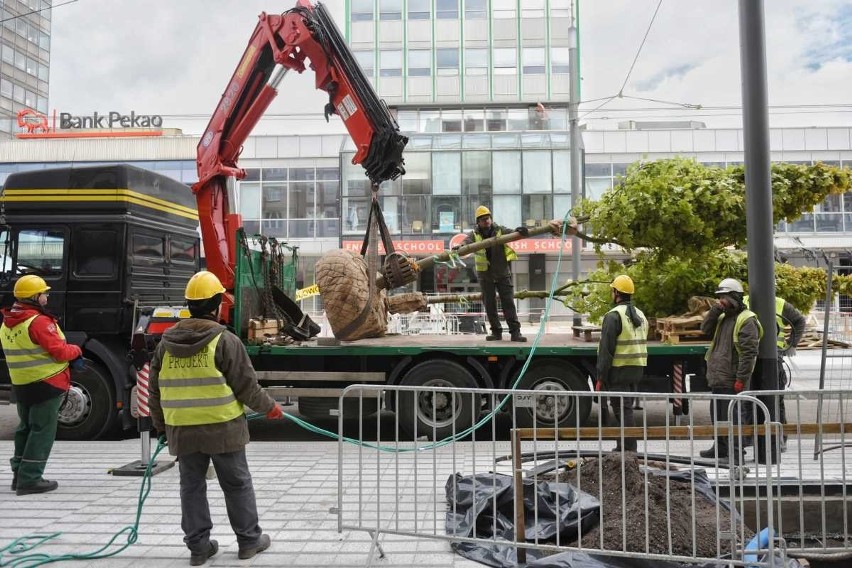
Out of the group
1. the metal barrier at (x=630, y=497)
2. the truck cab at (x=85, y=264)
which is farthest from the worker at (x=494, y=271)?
the truck cab at (x=85, y=264)

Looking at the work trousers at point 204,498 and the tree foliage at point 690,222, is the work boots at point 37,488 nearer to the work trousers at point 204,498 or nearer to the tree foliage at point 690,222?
the work trousers at point 204,498

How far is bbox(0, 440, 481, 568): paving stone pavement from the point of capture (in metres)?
4.54

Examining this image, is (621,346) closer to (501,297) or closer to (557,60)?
(501,297)

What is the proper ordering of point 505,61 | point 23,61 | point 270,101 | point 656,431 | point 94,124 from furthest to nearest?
point 23,61
point 94,124
point 505,61
point 270,101
point 656,431

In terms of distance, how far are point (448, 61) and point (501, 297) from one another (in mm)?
30112

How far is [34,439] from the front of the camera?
606 centimetres

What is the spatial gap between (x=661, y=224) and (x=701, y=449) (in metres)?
2.78

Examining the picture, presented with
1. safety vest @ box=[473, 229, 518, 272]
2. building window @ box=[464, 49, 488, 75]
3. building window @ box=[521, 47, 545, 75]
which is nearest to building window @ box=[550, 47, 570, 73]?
building window @ box=[521, 47, 545, 75]

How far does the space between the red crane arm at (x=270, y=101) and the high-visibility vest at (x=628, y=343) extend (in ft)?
11.2

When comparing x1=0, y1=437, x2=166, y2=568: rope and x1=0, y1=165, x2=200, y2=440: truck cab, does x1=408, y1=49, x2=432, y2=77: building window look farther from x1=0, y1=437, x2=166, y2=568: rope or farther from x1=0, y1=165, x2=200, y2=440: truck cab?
x1=0, y1=437, x2=166, y2=568: rope

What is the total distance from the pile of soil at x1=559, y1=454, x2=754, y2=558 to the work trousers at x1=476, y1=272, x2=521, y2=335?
13.1ft

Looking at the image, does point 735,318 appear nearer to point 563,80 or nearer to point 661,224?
point 661,224

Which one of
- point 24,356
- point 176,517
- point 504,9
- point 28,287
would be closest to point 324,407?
Answer: point 176,517

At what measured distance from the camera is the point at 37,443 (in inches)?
238
